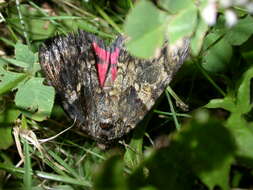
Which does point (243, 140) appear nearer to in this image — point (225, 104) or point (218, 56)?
point (225, 104)

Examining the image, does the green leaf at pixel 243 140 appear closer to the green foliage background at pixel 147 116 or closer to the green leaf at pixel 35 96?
the green foliage background at pixel 147 116

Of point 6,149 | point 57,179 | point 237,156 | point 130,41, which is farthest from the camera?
point 6,149

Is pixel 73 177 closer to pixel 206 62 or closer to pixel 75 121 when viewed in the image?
pixel 75 121

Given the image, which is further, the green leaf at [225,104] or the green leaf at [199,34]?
the green leaf at [225,104]

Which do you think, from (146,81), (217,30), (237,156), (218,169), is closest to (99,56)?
(146,81)

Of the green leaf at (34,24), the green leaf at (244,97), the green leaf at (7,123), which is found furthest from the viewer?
the green leaf at (34,24)

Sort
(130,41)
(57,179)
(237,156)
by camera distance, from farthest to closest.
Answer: (57,179) → (237,156) → (130,41)

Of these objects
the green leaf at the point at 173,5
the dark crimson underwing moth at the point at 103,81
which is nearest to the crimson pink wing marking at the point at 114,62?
the dark crimson underwing moth at the point at 103,81
